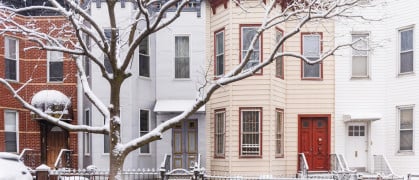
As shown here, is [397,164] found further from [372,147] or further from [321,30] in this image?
[321,30]

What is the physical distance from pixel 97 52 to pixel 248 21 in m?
6.56

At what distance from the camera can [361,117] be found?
57.3 ft

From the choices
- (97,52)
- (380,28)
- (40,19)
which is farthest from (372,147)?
(40,19)

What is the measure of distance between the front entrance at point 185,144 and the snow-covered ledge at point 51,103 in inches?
190

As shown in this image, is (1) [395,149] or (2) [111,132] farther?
(1) [395,149]

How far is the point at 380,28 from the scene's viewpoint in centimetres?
1806

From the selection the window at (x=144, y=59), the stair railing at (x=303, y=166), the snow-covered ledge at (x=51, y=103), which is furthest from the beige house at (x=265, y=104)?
the snow-covered ledge at (x=51, y=103)

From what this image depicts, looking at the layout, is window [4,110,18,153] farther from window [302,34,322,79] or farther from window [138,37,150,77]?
window [302,34,322,79]

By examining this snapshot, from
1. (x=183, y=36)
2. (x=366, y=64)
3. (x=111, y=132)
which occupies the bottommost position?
(x=111, y=132)

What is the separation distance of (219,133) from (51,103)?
7234mm

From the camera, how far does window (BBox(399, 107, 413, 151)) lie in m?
17.2

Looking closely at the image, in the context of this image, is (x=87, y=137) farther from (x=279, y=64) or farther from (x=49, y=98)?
(x=279, y=64)

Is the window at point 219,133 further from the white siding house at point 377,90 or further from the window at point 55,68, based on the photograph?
the window at point 55,68

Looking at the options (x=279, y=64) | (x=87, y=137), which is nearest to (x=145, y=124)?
(x=87, y=137)
